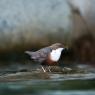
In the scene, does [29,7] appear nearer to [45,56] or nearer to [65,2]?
[65,2]

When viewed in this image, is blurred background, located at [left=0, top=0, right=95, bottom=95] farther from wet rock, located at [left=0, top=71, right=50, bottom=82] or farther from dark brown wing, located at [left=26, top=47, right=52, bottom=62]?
wet rock, located at [left=0, top=71, right=50, bottom=82]

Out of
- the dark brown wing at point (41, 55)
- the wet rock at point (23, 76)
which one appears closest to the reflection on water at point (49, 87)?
the wet rock at point (23, 76)

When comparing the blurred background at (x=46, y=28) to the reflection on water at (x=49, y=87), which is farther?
the blurred background at (x=46, y=28)

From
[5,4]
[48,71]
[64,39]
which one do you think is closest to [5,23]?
[5,4]

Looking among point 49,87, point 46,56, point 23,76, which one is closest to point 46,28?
point 46,56

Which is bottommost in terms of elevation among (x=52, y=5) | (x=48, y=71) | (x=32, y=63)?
(x=48, y=71)

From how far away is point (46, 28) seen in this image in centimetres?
1239

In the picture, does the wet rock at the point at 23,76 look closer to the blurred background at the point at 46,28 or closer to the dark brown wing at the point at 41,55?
the dark brown wing at the point at 41,55

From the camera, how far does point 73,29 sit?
1252 centimetres

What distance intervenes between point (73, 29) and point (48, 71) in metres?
1.98

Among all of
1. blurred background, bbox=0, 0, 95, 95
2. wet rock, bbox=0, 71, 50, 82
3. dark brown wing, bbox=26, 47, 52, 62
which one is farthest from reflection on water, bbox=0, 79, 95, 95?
blurred background, bbox=0, 0, 95, 95

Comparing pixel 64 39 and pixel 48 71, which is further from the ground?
pixel 64 39

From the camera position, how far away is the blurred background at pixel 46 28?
12.4 meters

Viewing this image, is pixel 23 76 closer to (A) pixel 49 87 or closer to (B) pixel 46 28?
(A) pixel 49 87
